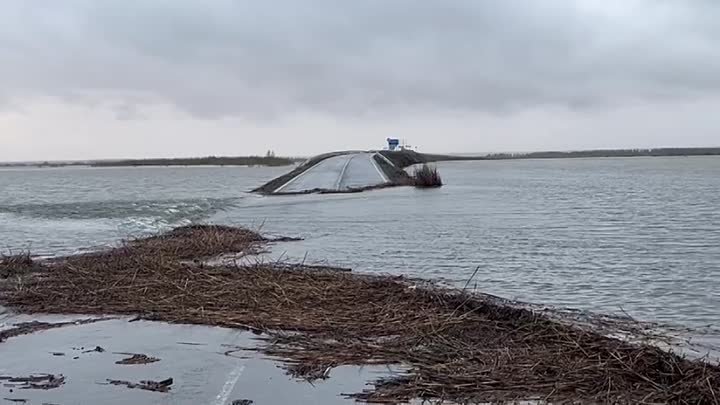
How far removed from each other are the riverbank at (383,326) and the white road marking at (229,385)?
0.50m

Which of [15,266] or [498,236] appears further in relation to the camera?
[498,236]

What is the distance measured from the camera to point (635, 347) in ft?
24.6

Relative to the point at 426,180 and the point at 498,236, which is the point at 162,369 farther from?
the point at 426,180

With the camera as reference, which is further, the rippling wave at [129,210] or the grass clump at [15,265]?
the rippling wave at [129,210]

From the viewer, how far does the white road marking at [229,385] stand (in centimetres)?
636

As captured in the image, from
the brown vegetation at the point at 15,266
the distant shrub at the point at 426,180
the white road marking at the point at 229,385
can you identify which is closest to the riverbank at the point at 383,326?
the brown vegetation at the point at 15,266

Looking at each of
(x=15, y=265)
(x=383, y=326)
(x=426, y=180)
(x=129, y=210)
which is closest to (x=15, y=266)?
(x=15, y=265)

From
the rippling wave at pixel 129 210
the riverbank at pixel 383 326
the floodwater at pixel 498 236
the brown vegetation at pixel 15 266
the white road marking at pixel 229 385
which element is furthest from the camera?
the rippling wave at pixel 129 210

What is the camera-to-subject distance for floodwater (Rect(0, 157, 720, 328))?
40.9 ft

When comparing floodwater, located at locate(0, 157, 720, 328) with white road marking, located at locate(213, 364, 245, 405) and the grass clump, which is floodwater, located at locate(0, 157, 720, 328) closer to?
the grass clump

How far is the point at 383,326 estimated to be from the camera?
29.1 ft

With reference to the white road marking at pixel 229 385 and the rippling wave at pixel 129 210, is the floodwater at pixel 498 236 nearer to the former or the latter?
the rippling wave at pixel 129 210

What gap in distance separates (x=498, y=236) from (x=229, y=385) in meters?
15.0

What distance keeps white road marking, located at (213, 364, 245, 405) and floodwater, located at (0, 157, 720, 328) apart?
574cm
